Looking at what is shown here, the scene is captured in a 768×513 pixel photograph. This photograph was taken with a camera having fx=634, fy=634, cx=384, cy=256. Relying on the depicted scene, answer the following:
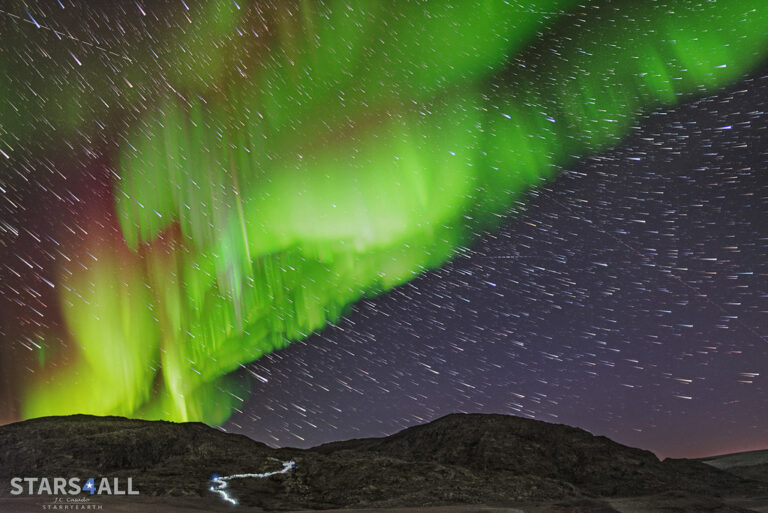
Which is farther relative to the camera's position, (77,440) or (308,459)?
(77,440)

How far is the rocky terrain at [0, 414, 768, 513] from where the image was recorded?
31.4 meters

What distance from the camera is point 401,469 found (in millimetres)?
40062

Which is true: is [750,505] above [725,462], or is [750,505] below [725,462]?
below

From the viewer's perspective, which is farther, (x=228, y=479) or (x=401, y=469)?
(x=401, y=469)

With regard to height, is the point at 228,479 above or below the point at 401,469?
above

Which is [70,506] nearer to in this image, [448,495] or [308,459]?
[448,495]

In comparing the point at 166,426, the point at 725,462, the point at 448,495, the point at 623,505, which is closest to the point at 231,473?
the point at 448,495

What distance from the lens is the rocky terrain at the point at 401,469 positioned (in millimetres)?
31359

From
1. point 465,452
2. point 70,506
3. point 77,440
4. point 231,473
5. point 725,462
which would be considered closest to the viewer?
point 70,506

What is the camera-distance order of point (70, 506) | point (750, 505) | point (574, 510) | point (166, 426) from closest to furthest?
point (70, 506), point (574, 510), point (750, 505), point (166, 426)

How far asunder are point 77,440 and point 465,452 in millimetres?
34335

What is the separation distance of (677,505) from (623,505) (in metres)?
2.66

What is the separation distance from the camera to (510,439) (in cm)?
6162


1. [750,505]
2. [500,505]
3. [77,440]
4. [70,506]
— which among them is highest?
[77,440]
